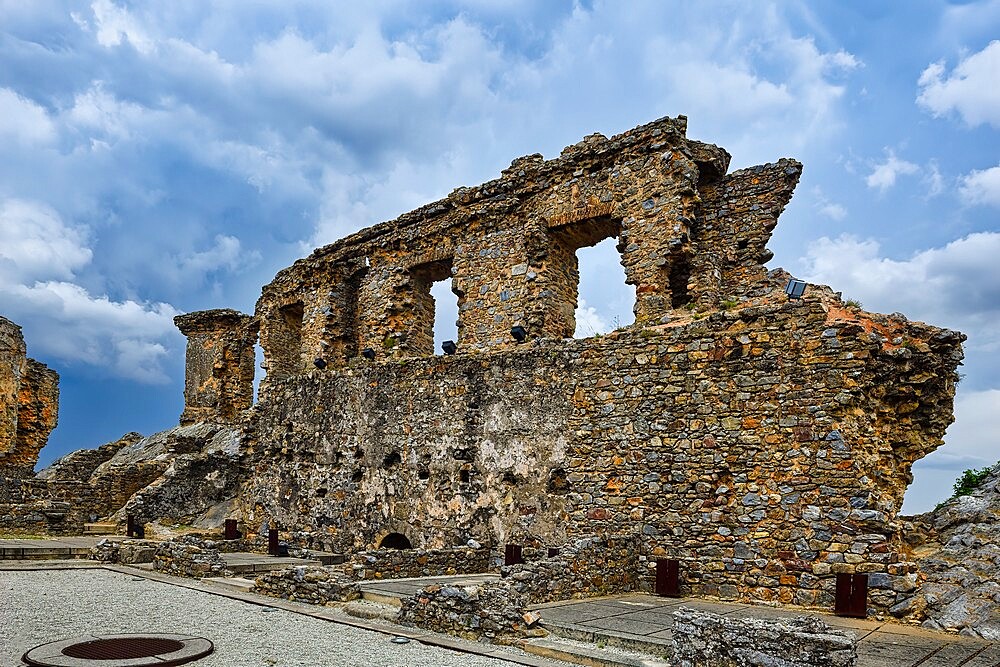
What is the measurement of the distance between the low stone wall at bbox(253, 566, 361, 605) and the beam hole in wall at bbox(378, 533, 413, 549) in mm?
4377

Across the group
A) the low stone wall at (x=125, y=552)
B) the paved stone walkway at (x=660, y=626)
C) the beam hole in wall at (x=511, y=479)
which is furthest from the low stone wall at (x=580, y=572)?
the low stone wall at (x=125, y=552)

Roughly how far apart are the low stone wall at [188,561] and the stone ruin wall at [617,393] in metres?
2.65

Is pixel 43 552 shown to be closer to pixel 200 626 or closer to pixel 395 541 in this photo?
pixel 395 541

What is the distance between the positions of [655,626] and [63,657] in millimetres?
5621

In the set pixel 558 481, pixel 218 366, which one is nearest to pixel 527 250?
pixel 558 481

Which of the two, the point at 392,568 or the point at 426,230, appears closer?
the point at 392,568

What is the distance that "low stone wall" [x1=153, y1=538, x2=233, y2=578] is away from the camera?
1235 cm

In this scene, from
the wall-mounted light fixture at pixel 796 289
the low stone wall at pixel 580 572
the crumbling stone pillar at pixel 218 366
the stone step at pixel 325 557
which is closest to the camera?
the low stone wall at pixel 580 572

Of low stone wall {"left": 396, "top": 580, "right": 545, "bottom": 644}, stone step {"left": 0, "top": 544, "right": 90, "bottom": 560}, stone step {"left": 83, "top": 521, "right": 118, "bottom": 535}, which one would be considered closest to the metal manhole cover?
low stone wall {"left": 396, "top": 580, "right": 545, "bottom": 644}

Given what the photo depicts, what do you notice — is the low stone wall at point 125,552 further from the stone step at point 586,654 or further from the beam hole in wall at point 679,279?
the beam hole in wall at point 679,279

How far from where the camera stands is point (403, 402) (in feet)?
50.3

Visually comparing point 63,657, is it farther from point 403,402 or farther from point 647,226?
point 647,226

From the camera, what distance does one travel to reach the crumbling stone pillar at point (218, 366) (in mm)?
28266

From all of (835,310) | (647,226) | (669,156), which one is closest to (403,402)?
(647,226)
